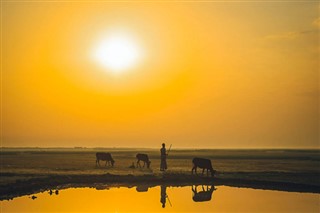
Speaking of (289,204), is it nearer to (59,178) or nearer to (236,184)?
(236,184)

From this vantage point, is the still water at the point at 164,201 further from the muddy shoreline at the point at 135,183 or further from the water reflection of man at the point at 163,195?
the muddy shoreline at the point at 135,183

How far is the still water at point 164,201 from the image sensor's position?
2152 centimetres

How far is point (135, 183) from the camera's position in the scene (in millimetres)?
32250

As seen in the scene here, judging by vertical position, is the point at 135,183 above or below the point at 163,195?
above

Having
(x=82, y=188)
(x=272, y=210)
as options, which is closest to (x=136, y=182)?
(x=82, y=188)

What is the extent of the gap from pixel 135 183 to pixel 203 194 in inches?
269

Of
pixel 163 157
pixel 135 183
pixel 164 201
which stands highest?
pixel 163 157

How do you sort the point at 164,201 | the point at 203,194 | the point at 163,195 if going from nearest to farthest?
1. the point at 164,201
2. the point at 163,195
3. the point at 203,194

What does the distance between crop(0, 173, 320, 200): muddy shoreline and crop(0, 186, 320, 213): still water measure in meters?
1.45

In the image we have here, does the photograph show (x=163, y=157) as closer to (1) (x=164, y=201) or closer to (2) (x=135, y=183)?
(2) (x=135, y=183)

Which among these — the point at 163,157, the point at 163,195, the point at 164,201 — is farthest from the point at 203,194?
the point at 163,157

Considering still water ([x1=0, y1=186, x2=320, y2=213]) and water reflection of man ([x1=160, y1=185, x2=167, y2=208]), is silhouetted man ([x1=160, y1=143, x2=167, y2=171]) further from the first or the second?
still water ([x1=0, y1=186, x2=320, y2=213])

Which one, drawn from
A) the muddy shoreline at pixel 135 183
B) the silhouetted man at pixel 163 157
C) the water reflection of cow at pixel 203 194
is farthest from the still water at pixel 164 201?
the silhouetted man at pixel 163 157

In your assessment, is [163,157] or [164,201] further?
[163,157]
